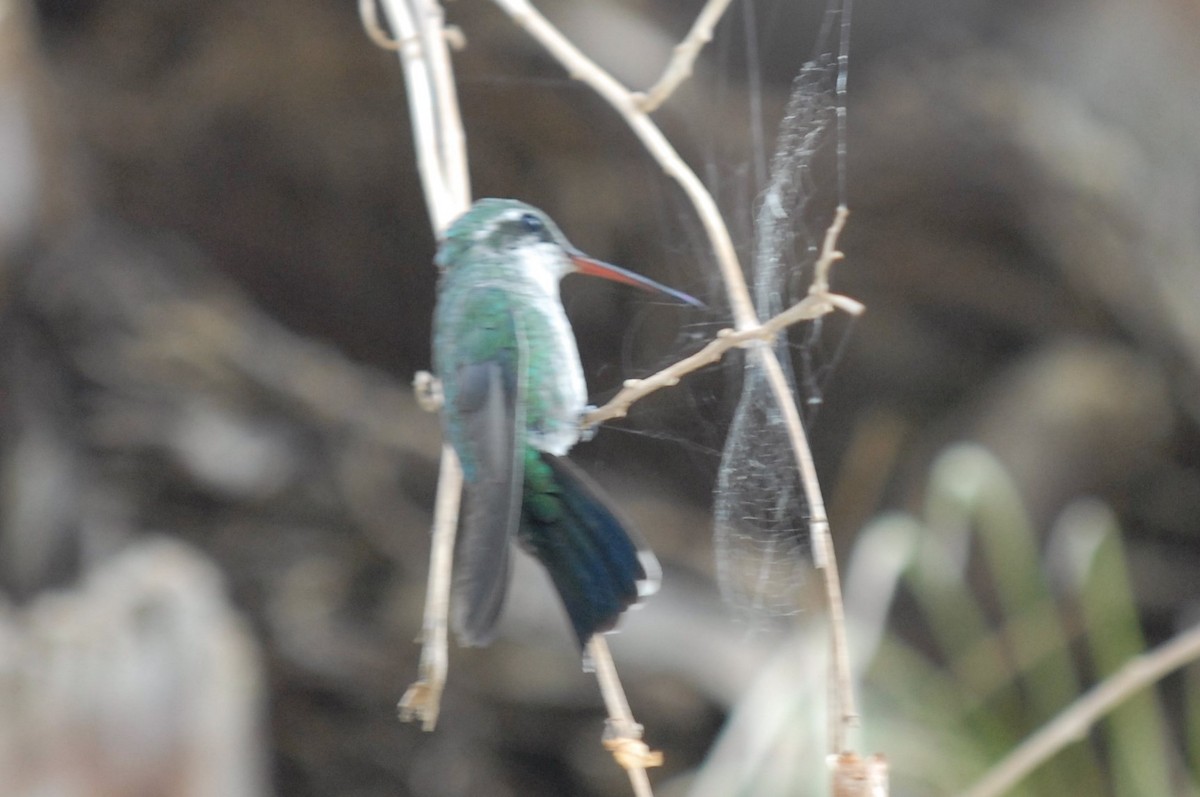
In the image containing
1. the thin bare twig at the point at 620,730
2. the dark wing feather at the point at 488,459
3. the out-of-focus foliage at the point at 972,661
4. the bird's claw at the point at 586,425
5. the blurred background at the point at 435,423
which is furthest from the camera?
the blurred background at the point at 435,423

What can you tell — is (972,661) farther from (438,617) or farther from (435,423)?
(438,617)

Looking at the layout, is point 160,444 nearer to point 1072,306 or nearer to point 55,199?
point 55,199

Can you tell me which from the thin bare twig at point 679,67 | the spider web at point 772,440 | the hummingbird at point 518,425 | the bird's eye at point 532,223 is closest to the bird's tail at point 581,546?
the hummingbird at point 518,425

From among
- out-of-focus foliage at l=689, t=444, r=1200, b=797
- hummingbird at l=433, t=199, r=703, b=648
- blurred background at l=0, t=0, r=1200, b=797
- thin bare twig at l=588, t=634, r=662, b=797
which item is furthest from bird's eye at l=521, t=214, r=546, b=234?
out-of-focus foliage at l=689, t=444, r=1200, b=797

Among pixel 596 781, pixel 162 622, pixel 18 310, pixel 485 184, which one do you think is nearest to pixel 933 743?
pixel 596 781

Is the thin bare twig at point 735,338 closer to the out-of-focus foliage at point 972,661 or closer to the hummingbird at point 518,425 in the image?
the hummingbird at point 518,425

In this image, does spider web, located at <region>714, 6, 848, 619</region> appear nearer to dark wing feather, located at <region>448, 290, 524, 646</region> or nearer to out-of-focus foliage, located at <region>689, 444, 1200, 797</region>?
dark wing feather, located at <region>448, 290, 524, 646</region>

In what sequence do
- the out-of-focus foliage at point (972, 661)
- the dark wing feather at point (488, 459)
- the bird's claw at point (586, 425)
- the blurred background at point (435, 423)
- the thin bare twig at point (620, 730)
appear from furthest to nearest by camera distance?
the blurred background at point (435, 423) → the out-of-focus foliage at point (972, 661) → the bird's claw at point (586, 425) → the thin bare twig at point (620, 730) → the dark wing feather at point (488, 459)
